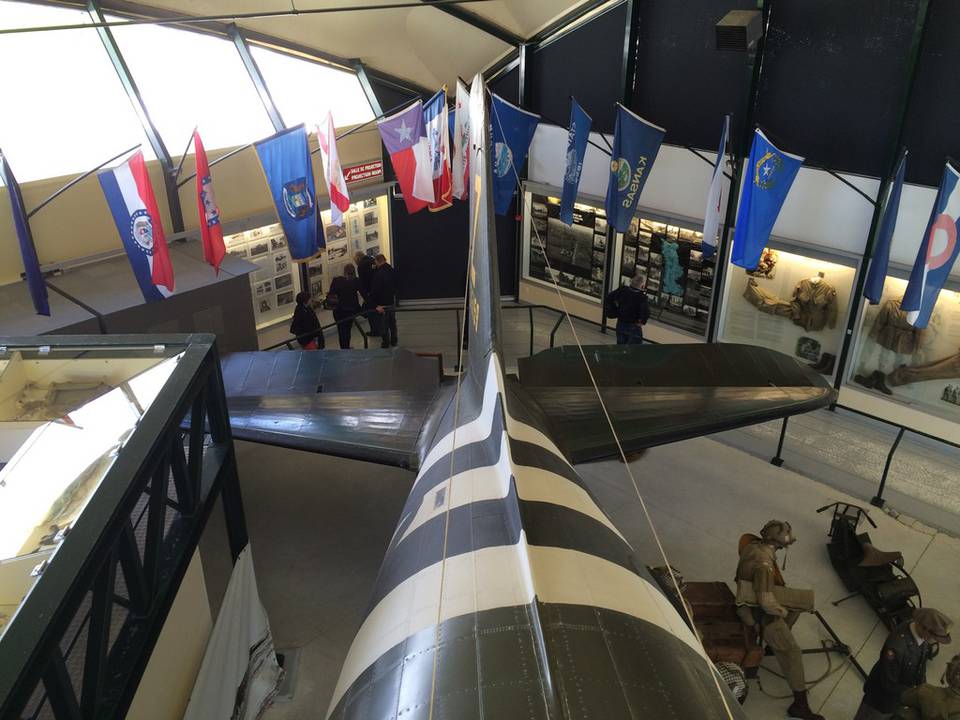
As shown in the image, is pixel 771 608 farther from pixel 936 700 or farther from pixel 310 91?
pixel 310 91

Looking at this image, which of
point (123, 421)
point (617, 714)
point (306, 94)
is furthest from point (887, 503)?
point (306, 94)

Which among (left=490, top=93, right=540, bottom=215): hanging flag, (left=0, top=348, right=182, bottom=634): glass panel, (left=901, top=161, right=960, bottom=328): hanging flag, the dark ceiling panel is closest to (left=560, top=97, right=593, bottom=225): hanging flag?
(left=490, top=93, right=540, bottom=215): hanging flag

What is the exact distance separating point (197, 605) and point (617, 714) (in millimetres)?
3836

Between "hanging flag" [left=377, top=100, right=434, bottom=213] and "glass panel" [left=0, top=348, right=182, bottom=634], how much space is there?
6.63 m

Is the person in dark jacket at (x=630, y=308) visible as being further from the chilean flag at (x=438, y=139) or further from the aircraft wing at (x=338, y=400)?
the aircraft wing at (x=338, y=400)

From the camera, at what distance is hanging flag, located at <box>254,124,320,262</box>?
1051 cm

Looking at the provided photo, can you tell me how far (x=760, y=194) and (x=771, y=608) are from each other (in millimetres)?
5933

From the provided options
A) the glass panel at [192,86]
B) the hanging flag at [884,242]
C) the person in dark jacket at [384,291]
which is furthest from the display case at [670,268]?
the glass panel at [192,86]

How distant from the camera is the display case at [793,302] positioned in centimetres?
1164

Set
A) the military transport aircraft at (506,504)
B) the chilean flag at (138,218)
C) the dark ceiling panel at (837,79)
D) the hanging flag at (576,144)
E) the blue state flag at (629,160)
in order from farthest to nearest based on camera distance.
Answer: the hanging flag at (576,144) → the blue state flag at (629,160) → the dark ceiling panel at (837,79) → the chilean flag at (138,218) → the military transport aircraft at (506,504)

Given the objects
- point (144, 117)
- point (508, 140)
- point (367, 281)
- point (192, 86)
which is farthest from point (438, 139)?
point (144, 117)

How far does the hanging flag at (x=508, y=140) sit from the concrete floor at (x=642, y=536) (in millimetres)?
5460

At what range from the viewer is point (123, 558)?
14.8 ft

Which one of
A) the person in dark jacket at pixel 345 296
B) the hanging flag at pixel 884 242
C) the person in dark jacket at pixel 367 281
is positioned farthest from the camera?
the person in dark jacket at pixel 367 281
